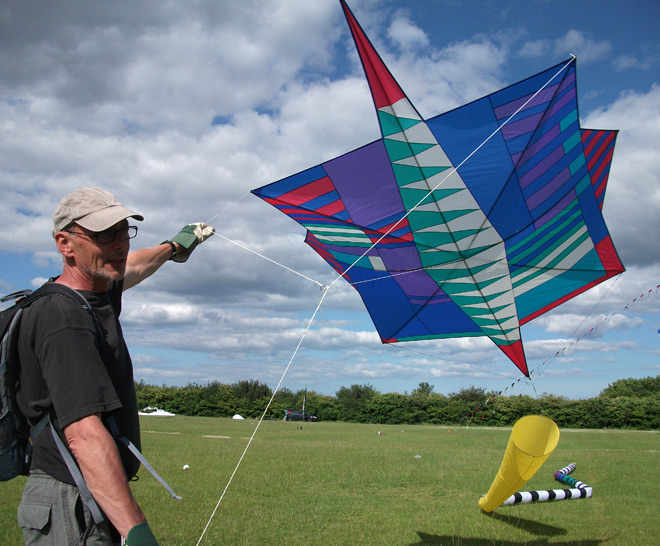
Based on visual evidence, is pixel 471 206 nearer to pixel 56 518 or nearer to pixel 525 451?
pixel 525 451

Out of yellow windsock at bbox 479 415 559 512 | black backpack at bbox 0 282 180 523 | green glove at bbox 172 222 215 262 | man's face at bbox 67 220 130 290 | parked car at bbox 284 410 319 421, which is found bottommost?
parked car at bbox 284 410 319 421

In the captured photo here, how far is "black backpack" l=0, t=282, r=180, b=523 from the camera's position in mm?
1515

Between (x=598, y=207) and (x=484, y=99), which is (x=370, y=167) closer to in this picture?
(x=484, y=99)

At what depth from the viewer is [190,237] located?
2.93 m

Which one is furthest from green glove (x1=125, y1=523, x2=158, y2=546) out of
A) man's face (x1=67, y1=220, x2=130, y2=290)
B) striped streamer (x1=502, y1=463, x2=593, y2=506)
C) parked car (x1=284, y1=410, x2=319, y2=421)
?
parked car (x1=284, y1=410, x2=319, y2=421)

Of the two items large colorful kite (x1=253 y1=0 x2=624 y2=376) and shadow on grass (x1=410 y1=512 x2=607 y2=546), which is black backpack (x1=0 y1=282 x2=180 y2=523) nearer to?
large colorful kite (x1=253 y1=0 x2=624 y2=376)

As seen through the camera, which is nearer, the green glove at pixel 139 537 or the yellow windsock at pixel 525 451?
the green glove at pixel 139 537

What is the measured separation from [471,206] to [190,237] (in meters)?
3.37

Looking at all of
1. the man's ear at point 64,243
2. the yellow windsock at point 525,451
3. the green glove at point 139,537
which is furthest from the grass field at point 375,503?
the man's ear at point 64,243

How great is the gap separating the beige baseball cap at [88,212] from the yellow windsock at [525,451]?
505 cm

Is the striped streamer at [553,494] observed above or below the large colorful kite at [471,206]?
below

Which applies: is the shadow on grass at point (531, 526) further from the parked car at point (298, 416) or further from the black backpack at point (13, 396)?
the parked car at point (298, 416)

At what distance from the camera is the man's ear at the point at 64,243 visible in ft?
5.60

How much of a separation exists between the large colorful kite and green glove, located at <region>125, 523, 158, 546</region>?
4.00 metres
